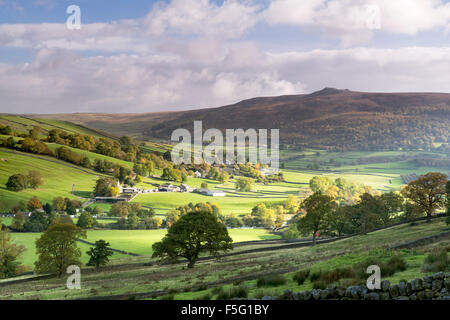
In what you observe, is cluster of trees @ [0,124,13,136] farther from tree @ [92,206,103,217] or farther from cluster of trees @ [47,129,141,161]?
tree @ [92,206,103,217]

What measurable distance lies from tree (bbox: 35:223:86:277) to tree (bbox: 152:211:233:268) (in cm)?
1185

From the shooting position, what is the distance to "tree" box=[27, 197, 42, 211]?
9260 cm

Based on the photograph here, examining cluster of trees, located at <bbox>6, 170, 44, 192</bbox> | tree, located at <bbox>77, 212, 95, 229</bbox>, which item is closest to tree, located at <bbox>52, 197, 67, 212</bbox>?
cluster of trees, located at <bbox>6, 170, 44, 192</bbox>

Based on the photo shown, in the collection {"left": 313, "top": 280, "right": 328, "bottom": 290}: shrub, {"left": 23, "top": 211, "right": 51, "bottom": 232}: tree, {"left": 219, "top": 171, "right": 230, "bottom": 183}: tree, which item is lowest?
{"left": 23, "top": 211, "right": 51, "bottom": 232}: tree

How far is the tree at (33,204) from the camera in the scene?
92600mm

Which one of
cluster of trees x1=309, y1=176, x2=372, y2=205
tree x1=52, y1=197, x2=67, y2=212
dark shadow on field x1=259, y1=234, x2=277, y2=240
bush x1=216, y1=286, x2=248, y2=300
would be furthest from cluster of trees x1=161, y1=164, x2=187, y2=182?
bush x1=216, y1=286, x2=248, y2=300

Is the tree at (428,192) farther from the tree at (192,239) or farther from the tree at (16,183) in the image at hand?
the tree at (16,183)

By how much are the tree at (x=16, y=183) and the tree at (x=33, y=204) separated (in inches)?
416

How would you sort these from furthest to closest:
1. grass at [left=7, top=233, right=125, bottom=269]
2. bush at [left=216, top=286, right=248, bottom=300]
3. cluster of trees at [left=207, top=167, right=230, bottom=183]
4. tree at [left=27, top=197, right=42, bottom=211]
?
1. cluster of trees at [left=207, top=167, right=230, bottom=183]
2. tree at [left=27, top=197, right=42, bottom=211]
3. grass at [left=7, top=233, right=125, bottom=269]
4. bush at [left=216, top=286, right=248, bottom=300]

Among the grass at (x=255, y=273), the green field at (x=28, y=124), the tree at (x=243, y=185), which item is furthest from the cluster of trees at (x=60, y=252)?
the green field at (x=28, y=124)

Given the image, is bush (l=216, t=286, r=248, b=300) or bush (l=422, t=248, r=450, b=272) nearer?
bush (l=422, t=248, r=450, b=272)

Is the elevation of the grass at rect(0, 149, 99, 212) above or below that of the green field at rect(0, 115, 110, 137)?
below

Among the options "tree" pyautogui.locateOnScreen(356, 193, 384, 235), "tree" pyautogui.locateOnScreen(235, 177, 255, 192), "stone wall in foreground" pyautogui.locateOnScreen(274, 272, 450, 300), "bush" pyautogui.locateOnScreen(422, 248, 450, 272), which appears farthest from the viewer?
"tree" pyautogui.locateOnScreen(235, 177, 255, 192)
